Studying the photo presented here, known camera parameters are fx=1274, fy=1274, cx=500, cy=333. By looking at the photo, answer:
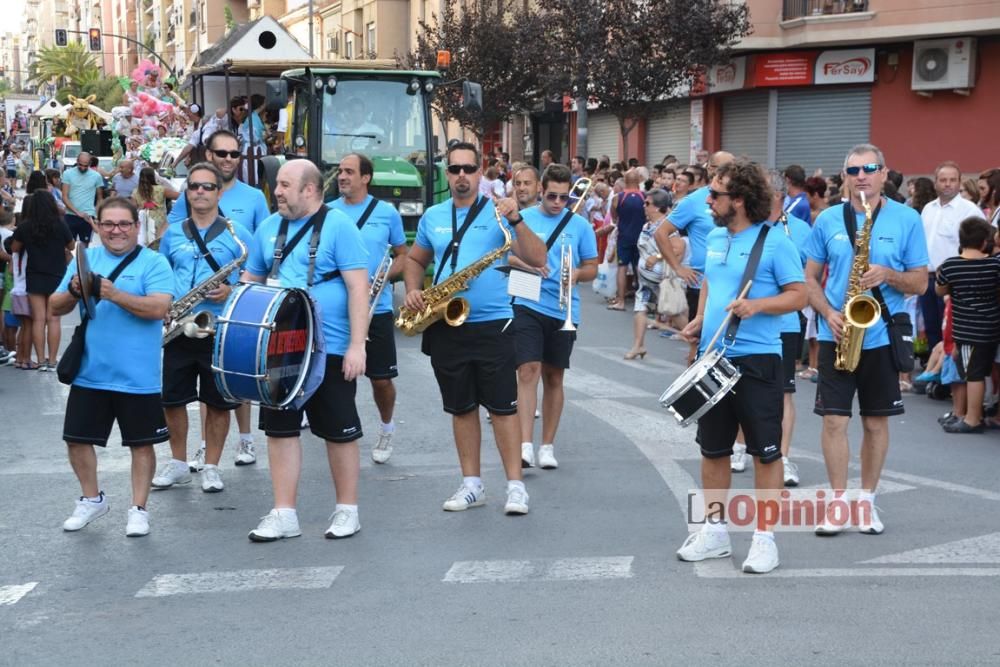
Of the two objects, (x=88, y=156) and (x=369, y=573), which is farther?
(x=88, y=156)

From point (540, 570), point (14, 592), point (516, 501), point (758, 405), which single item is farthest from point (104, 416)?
point (758, 405)

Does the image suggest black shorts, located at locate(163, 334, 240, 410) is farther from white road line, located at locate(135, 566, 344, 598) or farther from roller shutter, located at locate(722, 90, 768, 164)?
roller shutter, located at locate(722, 90, 768, 164)

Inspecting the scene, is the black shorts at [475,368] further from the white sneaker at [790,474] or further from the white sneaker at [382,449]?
the white sneaker at [790,474]

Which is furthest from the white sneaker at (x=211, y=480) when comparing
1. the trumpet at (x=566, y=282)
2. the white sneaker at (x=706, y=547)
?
the white sneaker at (x=706, y=547)

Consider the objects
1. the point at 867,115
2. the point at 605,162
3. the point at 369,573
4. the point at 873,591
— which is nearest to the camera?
the point at 873,591

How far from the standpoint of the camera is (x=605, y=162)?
22.8 m

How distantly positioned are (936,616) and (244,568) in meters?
3.20

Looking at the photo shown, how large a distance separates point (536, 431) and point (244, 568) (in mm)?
3838

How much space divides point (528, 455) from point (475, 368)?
143cm

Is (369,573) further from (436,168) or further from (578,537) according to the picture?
(436,168)

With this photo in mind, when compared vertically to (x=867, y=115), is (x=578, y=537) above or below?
below

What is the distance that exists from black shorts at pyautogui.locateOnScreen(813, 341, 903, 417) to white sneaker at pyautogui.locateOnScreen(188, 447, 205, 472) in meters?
4.08

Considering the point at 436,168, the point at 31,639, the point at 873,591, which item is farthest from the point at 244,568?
the point at 436,168

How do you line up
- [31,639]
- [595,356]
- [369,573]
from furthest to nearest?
[595,356], [369,573], [31,639]
